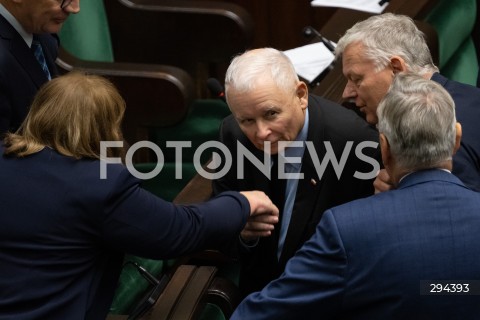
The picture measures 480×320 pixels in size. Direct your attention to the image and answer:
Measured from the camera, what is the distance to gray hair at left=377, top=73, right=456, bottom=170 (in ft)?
3.87

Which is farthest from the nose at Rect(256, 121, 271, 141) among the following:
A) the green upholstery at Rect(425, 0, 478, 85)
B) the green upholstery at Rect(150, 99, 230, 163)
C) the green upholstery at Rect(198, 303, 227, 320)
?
the green upholstery at Rect(425, 0, 478, 85)

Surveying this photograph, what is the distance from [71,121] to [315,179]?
43 centimetres

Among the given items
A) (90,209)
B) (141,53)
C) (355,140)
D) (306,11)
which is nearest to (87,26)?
(141,53)

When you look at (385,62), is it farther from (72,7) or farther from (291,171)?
(72,7)

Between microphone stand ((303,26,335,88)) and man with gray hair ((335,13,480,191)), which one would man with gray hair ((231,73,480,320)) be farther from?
microphone stand ((303,26,335,88))

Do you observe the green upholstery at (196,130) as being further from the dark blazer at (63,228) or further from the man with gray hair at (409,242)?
the man with gray hair at (409,242)

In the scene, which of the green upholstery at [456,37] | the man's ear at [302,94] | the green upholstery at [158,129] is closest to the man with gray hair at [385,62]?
the man's ear at [302,94]

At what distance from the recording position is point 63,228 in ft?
4.16

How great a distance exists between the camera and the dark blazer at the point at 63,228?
4.15 feet

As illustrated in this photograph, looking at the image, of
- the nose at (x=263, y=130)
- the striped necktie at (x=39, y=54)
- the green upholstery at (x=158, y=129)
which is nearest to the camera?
the nose at (x=263, y=130)

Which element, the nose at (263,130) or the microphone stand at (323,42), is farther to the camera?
the microphone stand at (323,42)

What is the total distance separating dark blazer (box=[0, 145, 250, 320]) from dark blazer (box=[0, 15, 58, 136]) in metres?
0.30

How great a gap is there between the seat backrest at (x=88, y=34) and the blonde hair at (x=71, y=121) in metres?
1.04

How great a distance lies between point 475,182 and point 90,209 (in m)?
0.55
